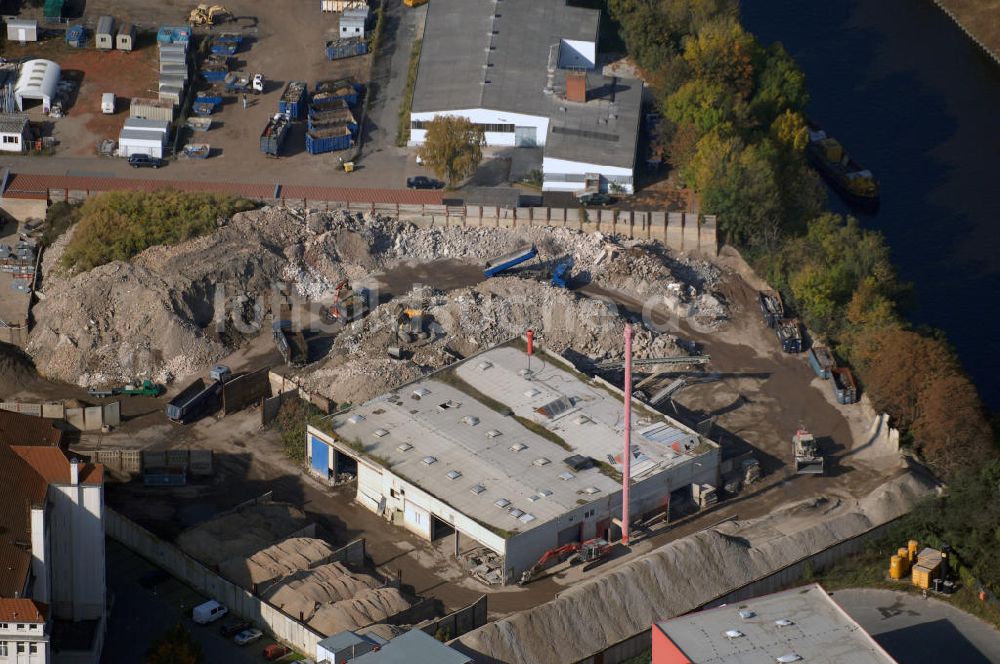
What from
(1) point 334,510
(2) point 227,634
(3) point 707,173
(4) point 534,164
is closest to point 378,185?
(4) point 534,164

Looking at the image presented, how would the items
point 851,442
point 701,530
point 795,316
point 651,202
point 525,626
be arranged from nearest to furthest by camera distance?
point 525,626
point 701,530
point 851,442
point 795,316
point 651,202

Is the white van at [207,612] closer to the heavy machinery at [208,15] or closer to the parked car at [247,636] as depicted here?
the parked car at [247,636]

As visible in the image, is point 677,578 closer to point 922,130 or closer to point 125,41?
point 922,130

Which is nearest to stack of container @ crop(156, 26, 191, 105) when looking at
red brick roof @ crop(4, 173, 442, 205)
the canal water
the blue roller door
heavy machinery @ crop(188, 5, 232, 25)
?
heavy machinery @ crop(188, 5, 232, 25)

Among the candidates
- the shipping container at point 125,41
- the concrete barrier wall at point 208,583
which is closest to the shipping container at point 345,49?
the shipping container at point 125,41

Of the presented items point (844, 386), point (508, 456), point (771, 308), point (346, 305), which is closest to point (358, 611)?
point (508, 456)

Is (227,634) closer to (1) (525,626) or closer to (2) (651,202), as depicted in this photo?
(1) (525,626)
